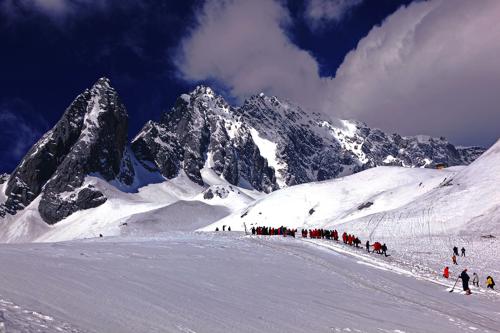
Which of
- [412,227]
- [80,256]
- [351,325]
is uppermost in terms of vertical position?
[412,227]

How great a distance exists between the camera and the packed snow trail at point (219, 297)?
35.8 feet

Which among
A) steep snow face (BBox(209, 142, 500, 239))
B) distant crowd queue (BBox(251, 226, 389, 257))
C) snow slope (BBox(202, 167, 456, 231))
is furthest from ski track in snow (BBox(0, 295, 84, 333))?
snow slope (BBox(202, 167, 456, 231))

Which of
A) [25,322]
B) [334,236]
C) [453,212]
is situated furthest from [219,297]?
[453,212]

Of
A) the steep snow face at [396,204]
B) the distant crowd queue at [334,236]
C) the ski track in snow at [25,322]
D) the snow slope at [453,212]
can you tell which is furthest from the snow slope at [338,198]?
the ski track in snow at [25,322]

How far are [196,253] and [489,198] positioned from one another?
64403mm

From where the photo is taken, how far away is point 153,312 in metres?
11.6

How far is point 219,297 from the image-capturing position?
15.6 metres

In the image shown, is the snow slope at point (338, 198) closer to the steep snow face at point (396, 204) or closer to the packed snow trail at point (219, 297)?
the steep snow face at point (396, 204)

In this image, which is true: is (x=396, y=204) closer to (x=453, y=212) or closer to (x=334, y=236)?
(x=453, y=212)

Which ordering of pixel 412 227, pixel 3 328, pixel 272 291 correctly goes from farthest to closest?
pixel 412 227
pixel 272 291
pixel 3 328

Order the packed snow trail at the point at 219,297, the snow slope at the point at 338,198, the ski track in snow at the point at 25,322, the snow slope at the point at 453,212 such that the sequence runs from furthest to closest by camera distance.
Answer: the snow slope at the point at 338,198, the snow slope at the point at 453,212, the packed snow trail at the point at 219,297, the ski track in snow at the point at 25,322

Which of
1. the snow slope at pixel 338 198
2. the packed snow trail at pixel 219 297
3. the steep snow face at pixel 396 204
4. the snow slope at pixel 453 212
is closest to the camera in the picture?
the packed snow trail at pixel 219 297

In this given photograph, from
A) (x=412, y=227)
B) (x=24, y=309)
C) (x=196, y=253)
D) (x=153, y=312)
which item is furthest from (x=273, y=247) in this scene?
(x=412, y=227)

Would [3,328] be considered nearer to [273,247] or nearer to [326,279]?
[326,279]
